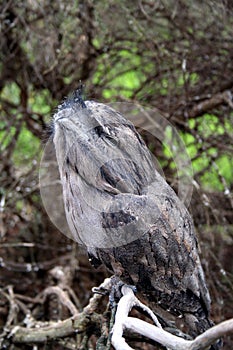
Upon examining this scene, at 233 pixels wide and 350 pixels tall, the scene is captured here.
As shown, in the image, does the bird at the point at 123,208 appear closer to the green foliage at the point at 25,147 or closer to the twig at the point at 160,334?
the twig at the point at 160,334

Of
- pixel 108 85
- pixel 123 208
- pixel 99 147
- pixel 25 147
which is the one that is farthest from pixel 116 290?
pixel 25 147

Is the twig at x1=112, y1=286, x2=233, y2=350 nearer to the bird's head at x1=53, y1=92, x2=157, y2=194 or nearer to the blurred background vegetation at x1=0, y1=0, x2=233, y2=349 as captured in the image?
the bird's head at x1=53, y1=92, x2=157, y2=194

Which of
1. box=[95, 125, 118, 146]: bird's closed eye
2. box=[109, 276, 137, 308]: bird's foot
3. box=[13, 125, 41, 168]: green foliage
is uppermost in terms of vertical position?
box=[95, 125, 118, 146]: bird's closed eye

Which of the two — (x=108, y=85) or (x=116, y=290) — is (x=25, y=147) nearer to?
(x=108, y=85)

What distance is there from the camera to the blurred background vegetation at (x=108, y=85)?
3500 millimetres

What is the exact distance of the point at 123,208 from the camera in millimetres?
1761

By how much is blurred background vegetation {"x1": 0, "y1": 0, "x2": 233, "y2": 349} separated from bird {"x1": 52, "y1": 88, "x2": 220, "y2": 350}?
1326mm

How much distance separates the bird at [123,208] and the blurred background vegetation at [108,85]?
1326mm

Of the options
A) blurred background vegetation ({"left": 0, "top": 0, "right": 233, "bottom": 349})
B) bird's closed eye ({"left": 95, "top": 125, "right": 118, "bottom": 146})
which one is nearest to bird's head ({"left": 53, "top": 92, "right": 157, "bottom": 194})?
bird's closed eye ({"left": 95, "top": 125, "right": 118, "bottom": 146})

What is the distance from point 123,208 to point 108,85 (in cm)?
223

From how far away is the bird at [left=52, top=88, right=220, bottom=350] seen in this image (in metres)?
1.72

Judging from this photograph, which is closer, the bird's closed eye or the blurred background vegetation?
the bird's closed eye

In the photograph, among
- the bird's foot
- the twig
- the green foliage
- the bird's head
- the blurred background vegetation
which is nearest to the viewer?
the twig

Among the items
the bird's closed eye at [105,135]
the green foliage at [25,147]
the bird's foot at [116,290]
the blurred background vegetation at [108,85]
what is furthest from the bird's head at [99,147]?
the green foliage at [25,147]
